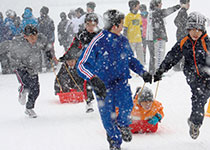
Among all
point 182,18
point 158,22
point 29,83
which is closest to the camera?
point 29,83

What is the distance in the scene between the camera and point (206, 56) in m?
4.21

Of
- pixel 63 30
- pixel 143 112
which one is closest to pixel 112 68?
pixel 143 112

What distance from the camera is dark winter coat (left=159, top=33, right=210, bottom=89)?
4.22 metres

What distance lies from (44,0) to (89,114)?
120 feet

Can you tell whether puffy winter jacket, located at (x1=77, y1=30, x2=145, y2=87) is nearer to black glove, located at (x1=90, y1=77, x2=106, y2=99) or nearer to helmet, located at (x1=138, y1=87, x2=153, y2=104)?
black glove, located at (x1=90, y1=77, x2=106, y2=99)

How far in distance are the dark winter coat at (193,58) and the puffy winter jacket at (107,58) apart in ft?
2.11

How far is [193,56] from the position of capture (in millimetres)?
4262

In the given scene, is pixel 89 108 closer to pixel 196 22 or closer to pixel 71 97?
pixel 71 97

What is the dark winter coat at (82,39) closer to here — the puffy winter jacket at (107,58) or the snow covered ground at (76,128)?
the snow covered ground at (76,128)

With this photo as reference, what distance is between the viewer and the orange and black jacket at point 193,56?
13.8 ft

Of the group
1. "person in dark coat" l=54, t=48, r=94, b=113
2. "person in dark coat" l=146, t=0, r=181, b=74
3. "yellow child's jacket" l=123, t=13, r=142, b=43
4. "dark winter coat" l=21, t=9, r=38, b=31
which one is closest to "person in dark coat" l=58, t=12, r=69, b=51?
"dark winter coat" l=21, t=9, r=38, b=31

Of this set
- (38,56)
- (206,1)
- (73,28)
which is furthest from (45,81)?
(206,1)

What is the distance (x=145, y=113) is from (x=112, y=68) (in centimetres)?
111

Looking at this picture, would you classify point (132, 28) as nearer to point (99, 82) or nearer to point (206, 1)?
point (99, 82)
